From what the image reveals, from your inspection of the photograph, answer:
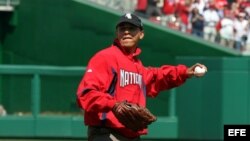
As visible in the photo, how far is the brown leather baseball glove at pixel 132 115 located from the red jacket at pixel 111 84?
0.06m

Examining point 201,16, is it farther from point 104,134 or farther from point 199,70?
point 104,134

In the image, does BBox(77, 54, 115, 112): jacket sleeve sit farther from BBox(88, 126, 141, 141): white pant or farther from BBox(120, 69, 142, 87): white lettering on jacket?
BBox(88, 126, 141, 141): white pant

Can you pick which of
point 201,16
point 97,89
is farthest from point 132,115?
point 201,16

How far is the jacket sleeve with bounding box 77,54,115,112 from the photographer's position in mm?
4641

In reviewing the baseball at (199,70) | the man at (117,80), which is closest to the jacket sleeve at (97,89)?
the man at (117,80)

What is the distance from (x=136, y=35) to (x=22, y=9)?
11.5 meters

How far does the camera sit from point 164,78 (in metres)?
5.39

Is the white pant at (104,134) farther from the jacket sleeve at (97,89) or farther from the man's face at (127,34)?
Result: the man's face at (127,34)

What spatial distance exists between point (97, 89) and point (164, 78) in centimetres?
79

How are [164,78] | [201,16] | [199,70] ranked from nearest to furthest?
[199,70] < [164,78] < [201,16]

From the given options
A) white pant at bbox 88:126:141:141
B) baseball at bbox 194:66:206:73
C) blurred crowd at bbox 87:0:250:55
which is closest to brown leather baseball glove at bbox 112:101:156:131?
white pant at bbox 88:126:141:141

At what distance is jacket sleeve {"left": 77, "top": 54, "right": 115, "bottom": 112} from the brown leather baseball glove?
0.06 m

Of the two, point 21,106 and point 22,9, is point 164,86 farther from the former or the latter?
point 22,9

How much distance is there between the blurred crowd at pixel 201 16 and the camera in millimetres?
14844
